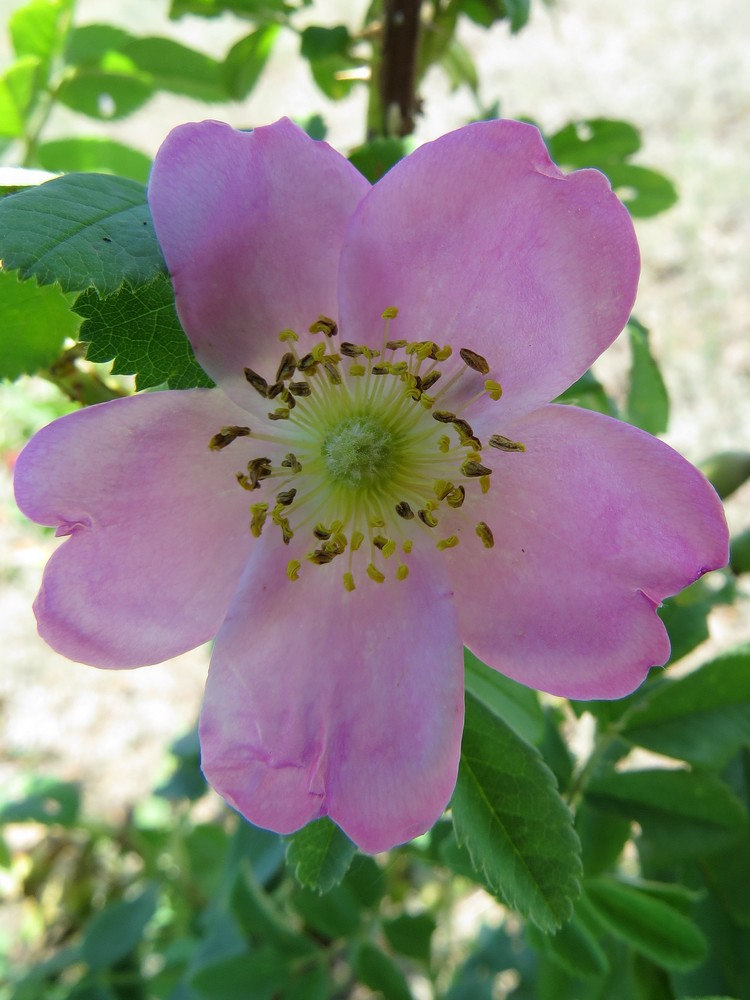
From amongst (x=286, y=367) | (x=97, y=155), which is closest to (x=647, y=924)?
(x=286, y=367)

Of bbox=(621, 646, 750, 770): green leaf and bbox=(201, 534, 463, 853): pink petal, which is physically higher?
bbox=(201, 534, 463, 853): pink petal

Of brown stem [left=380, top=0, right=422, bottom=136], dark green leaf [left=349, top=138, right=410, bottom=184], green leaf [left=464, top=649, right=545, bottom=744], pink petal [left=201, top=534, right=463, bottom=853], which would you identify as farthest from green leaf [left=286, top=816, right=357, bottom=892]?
brown stem [left=380, top=0, right=422, bottom=136]

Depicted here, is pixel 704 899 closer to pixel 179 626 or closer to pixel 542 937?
pixel 542 937

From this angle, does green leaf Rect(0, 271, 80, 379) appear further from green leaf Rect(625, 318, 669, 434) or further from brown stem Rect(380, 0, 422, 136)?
green leaf Rect(625, 318, 669, 434)

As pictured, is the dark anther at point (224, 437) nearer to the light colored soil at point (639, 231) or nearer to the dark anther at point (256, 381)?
the dark anther at point (256, 381)

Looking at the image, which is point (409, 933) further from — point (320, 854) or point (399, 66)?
point (399, 66)
